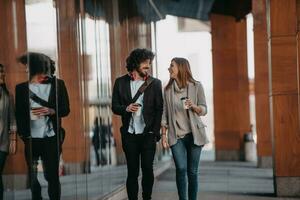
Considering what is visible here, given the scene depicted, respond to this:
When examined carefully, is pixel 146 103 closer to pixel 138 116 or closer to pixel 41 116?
pixel 138 116

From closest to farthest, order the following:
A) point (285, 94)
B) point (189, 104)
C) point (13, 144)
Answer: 1. point (13, 144)
2. point (189, 104)
3. point (285, 94)

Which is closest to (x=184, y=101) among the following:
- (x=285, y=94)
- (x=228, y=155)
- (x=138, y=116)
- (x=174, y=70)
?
(x=174, y=70)

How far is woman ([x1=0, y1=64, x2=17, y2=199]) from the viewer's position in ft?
17.1

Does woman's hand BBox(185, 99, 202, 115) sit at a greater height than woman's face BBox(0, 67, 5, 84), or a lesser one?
lesser

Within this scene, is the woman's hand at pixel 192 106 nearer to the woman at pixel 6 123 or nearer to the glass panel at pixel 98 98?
the glass panel at pixel 98 98

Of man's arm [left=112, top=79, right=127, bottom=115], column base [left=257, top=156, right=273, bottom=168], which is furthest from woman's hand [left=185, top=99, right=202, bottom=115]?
column base [left=257, top=156, right=273, bottom=168]

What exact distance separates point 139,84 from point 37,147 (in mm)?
2004

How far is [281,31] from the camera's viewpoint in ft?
34.0

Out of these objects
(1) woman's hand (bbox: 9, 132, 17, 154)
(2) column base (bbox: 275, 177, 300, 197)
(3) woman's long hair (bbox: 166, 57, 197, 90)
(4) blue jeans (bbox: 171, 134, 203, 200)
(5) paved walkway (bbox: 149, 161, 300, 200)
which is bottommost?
(5) paved walkway (bbox: 149, 161, 300, 200)

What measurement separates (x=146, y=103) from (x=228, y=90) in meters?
18.4

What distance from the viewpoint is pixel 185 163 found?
8.03 meters

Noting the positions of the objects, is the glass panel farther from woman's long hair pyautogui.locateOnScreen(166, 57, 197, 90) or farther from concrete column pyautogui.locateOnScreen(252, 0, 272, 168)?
concrete column pyautogui.locateOnScreen(252, 0, 272, 168)

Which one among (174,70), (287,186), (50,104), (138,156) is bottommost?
(287,186)

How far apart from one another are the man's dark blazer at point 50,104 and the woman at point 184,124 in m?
1.48
